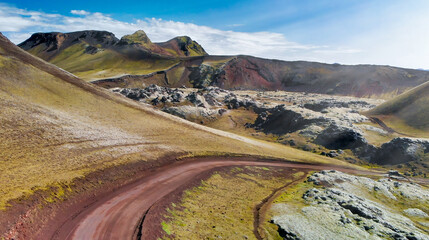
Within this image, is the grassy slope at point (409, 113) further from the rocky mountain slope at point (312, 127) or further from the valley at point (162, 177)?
the valley at point (162, 177)

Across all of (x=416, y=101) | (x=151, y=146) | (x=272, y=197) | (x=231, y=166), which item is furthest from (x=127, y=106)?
(x=416, y=101)

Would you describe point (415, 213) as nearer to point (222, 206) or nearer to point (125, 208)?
point (222, 206)

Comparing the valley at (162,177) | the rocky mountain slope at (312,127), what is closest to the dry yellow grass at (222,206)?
the valley at (162,177)

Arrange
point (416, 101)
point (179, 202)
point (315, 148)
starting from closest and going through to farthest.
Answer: point (179, 202) < point (315, 148) < point (416, 101)

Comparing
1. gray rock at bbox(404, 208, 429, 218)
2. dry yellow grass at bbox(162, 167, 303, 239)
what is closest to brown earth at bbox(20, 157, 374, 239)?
dry yellow grass at bbox(162, 167, 303, 239)

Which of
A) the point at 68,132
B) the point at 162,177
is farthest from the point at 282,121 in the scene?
the point at 68,132

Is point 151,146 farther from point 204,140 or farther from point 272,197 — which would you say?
point 272,197

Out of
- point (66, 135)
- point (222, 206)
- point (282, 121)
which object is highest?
point (282, 121)
